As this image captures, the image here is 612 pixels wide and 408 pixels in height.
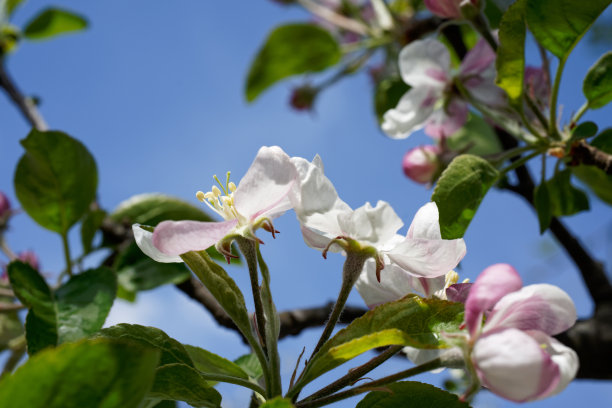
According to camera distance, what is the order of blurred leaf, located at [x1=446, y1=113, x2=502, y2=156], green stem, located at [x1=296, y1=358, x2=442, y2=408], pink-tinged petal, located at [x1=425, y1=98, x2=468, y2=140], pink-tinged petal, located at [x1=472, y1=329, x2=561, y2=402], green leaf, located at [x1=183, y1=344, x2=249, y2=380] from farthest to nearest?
blurred leaf, located at [x1=446, y1=113, x2=502, y2=156]
pink-tinged petal, located at [x1=425, y1=98, x2=468, y2=140]
green leaf, located at [x1=183, y1=344, x2=249, y2=380]
green stem, located at [x1=296, y1=358, x2=442, y2=408]
pink-tinged petal, located at [x1=472, y1=329, x2=561, y2=402]

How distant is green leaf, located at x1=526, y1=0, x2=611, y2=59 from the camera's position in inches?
40.2

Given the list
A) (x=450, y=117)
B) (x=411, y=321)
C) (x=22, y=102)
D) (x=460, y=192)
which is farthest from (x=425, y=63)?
(x=22, y=102)

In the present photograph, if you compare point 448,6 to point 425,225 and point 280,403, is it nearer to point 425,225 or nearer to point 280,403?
point 425,225

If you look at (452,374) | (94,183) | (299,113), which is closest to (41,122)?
(94,183)

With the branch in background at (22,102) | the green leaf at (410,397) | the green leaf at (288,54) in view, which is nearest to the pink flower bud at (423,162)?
the green leaf at (288,54)

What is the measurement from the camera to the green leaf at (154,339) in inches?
26.0

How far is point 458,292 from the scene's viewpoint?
733 mm

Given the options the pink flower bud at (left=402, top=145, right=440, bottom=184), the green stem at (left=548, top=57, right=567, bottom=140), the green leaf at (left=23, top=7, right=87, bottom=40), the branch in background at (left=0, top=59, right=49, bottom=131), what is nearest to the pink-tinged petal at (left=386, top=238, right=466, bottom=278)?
the green stem at (left=548, top=57, right=567, bottom=140)

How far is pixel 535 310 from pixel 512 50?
599 mm

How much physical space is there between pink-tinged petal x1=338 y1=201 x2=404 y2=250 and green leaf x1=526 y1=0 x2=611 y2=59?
57 cm

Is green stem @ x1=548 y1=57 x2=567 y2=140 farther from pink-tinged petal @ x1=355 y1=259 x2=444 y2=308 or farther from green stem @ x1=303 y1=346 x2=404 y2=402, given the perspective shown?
green stem @ x1=303 y1=346 x2=404 y2=402

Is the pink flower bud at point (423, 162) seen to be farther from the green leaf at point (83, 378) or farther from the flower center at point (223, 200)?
the green leaf at point (83, 378)

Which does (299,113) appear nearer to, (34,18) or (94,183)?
(34,18)

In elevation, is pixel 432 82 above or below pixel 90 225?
above
